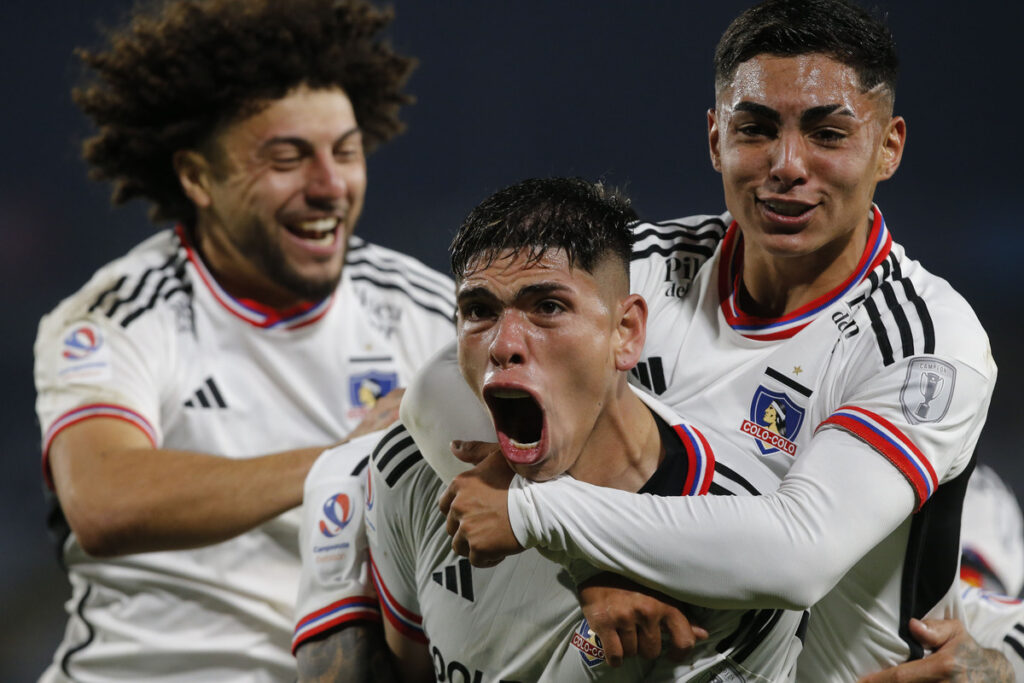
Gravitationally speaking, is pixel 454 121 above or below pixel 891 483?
above

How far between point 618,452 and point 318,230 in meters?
1.87

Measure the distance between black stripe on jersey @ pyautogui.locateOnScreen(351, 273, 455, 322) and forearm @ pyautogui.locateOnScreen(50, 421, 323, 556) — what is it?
735mm

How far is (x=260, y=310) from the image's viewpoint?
3.49 metres

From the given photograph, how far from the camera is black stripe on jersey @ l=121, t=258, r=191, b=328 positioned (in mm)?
3273

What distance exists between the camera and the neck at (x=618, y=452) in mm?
1882

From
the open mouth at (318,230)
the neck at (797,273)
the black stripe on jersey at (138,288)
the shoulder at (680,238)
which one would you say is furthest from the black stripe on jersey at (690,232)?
the black stripe on jersey at (138,288)

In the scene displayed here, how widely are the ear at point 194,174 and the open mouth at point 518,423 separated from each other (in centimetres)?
197

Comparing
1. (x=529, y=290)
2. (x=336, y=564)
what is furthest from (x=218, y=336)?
(x=529, y=290)

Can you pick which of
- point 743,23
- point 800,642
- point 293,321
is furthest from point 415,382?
point 293,321

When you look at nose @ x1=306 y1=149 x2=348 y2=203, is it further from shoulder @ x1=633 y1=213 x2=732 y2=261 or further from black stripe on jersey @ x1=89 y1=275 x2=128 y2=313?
shoulder @ x1=633 y1=213 x2=732 y2=261

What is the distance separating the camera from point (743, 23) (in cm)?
224

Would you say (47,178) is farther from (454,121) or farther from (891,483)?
(891,483)

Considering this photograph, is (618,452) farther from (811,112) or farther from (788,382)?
(811,112)

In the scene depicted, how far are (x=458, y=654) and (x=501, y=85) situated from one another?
366cm
